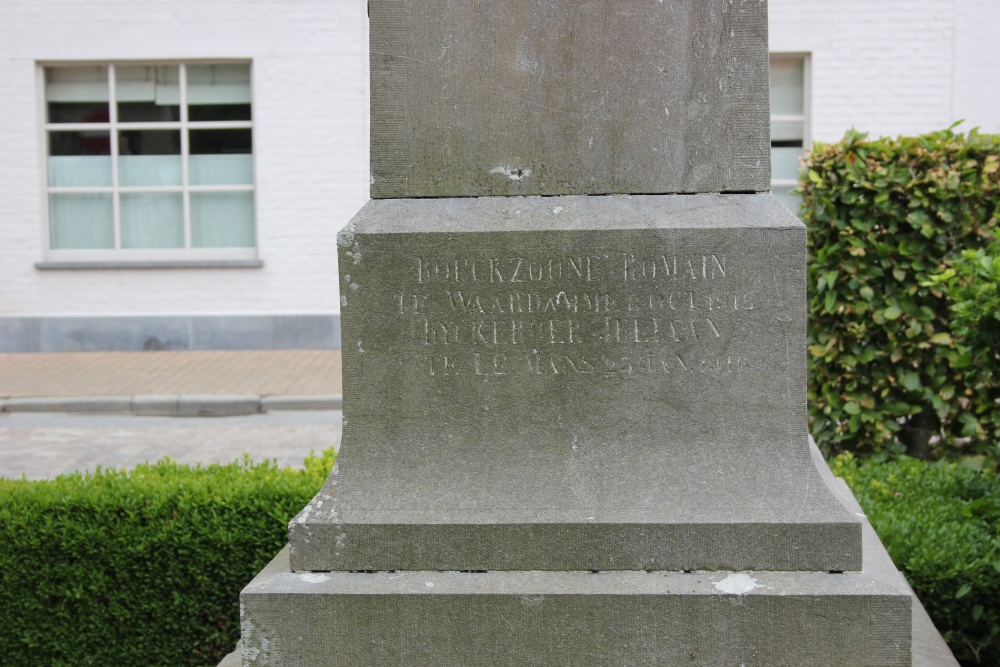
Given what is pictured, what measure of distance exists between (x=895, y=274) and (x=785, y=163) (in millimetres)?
7700

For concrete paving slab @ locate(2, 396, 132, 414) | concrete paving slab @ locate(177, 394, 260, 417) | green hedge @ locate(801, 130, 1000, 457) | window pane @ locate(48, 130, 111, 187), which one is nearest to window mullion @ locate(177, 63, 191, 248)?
window pane @ locate(48, 130, 111, 187)

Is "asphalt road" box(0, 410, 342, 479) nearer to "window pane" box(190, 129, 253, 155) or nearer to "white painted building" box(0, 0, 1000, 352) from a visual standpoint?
"white painted building" box(0, 0, 1000, 352)

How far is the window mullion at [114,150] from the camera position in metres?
13.5

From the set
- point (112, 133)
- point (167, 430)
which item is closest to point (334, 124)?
point (112, 133)

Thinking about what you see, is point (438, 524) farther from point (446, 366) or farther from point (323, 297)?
point (323, 297)

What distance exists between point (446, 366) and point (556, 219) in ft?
1.67

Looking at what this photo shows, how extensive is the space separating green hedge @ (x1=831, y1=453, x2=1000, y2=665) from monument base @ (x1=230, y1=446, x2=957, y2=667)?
134 centimetres

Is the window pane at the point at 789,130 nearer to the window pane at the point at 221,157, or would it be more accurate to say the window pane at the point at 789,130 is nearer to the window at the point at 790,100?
the window at the point at 790,100

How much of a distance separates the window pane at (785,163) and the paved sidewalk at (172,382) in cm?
620

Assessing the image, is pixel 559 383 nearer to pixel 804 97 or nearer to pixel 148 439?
pixel 148 439

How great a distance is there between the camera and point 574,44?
118 inches

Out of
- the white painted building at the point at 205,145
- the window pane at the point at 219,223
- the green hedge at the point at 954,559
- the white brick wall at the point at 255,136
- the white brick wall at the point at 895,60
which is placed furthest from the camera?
the window pane at the point at 219,223

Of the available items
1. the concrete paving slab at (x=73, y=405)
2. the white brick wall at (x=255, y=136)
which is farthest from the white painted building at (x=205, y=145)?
the concrete paving slab at (x=73, y=405)

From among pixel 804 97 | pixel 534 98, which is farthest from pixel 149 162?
pixel 534 98
